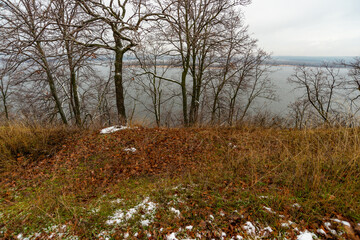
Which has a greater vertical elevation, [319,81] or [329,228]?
[319,81]

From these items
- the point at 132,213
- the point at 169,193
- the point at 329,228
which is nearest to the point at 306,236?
the point at 329,228

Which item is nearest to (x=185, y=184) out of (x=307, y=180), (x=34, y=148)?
(x=307, y=180)

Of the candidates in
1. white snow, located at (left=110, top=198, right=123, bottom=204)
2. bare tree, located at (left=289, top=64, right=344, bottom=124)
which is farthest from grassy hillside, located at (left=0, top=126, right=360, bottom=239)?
bare tree, located at (left=289, top=64, right=344, bottom=124)

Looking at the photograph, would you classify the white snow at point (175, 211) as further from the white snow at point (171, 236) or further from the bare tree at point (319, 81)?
the bare tree at point (319, 81)

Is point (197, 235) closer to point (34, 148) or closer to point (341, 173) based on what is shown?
point (341, 173)

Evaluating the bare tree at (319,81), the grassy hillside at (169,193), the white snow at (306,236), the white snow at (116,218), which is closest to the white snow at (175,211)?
the grassy hillside at (169,193)

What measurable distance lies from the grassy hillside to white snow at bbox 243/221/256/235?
0.03 feet

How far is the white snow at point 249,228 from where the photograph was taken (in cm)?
172

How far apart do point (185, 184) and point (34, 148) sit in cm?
412

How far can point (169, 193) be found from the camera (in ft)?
8.19

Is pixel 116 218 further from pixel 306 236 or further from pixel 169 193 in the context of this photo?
pixel 306 236

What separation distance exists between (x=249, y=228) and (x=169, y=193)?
120cm

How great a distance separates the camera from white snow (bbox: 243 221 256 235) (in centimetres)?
172

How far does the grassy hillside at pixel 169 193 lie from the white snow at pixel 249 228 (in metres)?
0.01
